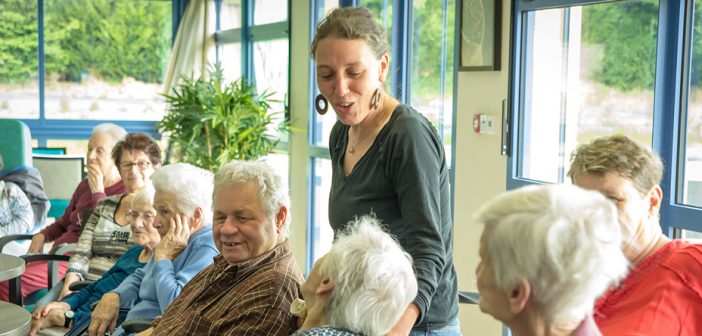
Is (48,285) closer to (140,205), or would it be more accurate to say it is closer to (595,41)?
(140,205)

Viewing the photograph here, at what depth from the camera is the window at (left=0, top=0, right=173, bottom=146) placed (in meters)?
8.73

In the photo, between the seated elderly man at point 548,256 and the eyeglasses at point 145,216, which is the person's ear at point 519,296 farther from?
the eyeglasses at point 145,216

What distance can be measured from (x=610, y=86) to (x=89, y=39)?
6641 mm

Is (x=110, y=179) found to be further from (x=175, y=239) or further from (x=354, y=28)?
(x=354, y=28)

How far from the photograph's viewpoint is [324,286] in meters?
1.92

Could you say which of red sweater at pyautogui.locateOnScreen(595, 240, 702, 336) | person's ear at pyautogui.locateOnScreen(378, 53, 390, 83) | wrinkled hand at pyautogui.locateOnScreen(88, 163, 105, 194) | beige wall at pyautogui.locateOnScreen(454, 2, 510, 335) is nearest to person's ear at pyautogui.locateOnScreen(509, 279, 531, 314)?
red sweater at pyautogui.locateOnScreen(595, 240, 702, 336)

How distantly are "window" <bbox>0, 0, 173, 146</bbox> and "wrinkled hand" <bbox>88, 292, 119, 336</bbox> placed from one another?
18.5ft

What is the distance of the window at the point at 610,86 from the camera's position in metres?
3.13

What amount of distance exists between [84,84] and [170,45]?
98 centimetres

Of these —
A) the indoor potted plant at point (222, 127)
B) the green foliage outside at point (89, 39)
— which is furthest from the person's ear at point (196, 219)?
the green foliage outside at point (89, 39)

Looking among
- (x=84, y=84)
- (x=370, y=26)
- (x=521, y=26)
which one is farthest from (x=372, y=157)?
(x=84, y=84)

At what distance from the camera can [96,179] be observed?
4680 millimetres

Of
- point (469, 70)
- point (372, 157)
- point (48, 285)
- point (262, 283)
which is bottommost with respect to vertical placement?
point (48, 285)

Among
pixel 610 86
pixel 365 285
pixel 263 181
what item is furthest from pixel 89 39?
pixel 365 285
